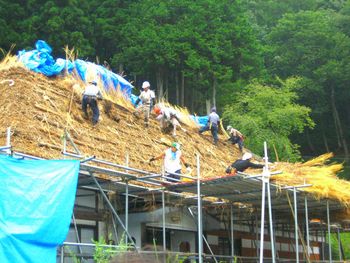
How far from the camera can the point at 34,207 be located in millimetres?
8219

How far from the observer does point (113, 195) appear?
12.2 metres

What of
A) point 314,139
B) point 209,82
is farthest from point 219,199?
point 314,139

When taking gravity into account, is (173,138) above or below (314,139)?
below

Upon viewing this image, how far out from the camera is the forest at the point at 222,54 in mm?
29062

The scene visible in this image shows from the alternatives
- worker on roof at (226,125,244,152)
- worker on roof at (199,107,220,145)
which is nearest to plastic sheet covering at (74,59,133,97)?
worker on roof at (199,107,220,145)

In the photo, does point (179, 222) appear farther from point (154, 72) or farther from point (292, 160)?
point (154, 72)

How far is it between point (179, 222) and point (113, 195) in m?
2.77

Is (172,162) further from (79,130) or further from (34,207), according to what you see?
(34,207)

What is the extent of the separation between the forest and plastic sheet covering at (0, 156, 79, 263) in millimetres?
19612

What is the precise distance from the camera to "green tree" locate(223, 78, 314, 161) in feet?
92.4

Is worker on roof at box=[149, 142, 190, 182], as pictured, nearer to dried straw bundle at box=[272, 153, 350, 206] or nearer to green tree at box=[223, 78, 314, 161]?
dried straw bundle at box=[272, 153, 350, 206]

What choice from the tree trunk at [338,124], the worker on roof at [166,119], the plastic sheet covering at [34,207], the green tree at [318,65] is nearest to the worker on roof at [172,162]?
the plastic sheet covering at [34,207]

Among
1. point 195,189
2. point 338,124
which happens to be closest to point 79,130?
point 195,189

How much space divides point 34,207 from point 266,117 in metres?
21.8
